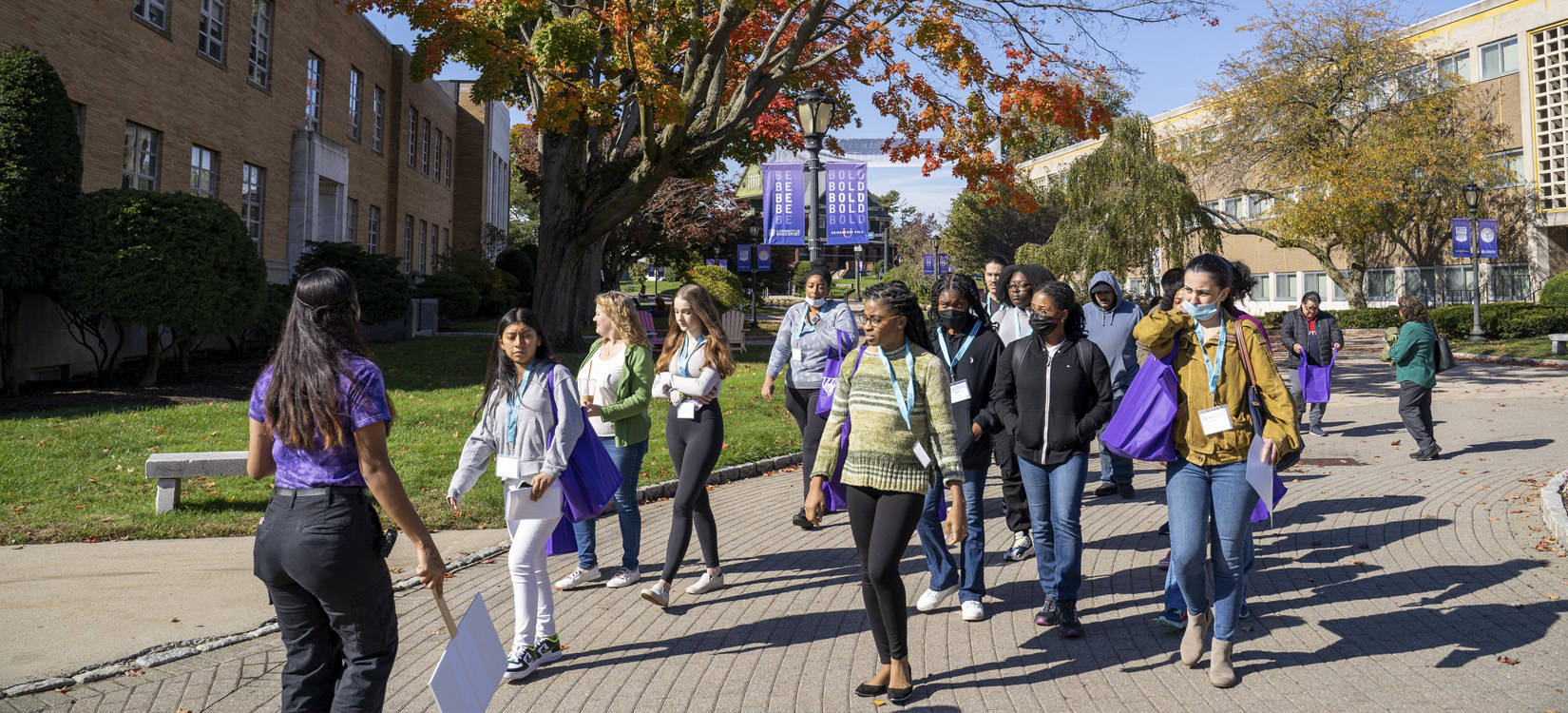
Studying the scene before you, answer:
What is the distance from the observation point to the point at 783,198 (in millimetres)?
15898

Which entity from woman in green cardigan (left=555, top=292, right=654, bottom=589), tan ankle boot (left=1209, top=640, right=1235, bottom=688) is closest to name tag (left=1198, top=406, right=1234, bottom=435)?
tan ankle boot (left=1209, top=640, right=1235, bottom=688)

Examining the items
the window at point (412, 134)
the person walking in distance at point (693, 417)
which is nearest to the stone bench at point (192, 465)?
the person walking in distance at point (693, 417)

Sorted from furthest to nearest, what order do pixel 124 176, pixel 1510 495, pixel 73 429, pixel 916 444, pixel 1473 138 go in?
pixel 1473 138
pixel 124 176
pixel 73 429
pixel 1510 495
pixel 916 444

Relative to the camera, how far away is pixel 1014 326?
7.59 meters

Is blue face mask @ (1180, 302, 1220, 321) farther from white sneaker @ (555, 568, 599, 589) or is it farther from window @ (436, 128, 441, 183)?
window @ (436, 128, 441, 183)

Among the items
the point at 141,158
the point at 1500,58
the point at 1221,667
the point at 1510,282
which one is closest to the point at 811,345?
the point at 1221,667

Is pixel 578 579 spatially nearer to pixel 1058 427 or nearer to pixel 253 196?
pixel 1058 427

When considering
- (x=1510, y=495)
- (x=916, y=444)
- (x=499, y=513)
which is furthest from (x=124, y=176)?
(x=1510, y=495)

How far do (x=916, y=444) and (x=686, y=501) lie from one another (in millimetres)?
1904

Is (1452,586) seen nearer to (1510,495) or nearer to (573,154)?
(1510,495)

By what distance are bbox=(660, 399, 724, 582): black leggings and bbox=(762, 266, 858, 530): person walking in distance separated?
4.25 feet

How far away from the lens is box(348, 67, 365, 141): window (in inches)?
1096

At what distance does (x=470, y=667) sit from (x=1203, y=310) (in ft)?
11.2

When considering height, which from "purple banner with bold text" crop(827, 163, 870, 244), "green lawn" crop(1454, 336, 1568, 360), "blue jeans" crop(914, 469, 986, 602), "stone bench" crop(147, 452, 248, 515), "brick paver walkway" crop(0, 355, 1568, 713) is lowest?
"brick paver walkway" crop(0, 355, 1568, 713)
